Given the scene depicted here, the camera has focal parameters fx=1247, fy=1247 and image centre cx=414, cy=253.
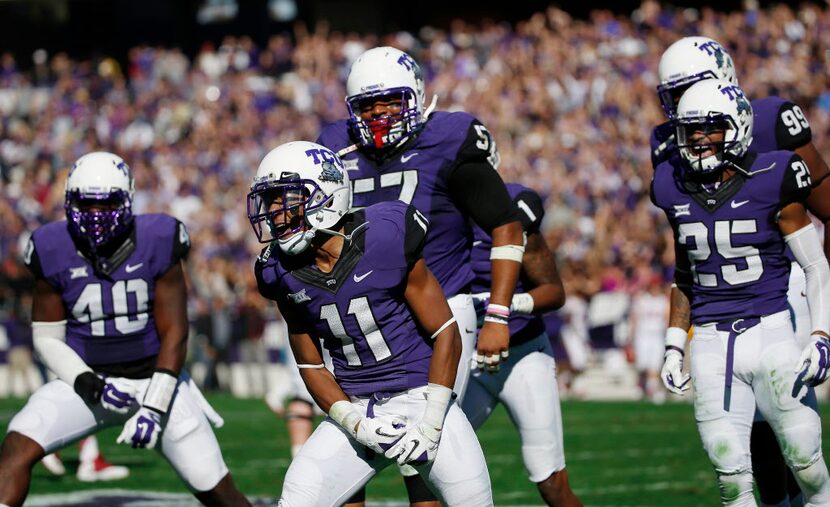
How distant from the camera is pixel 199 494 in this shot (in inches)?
213

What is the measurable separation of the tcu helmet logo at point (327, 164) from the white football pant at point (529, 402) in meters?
1.46

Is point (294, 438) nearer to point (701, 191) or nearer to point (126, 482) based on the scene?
point (126, 482)

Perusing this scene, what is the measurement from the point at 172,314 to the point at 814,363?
277cm

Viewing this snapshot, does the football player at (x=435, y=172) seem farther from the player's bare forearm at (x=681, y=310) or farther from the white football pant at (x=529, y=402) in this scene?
the player's bare forearm at (x=681, y=310)

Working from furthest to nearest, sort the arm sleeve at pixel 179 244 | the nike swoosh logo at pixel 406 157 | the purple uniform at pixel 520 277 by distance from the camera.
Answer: the arm sleeve at pixel 179 244, the purple uniform at pixel 520 277, the nike swoosh logo at pixel 406 157

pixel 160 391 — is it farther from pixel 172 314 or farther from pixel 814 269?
pixel 814 269

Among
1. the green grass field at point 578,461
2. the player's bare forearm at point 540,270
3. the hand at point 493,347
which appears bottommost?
the green grass field at point 578,461

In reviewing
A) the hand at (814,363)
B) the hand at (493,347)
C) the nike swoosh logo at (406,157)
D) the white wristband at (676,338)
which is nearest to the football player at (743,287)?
the hand at (814,363)

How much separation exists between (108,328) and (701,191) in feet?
8.78

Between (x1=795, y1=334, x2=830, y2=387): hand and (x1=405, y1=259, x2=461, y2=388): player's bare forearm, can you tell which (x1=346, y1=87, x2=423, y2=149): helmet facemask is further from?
(x1=795, y1=334, x2=830, y2=387): hand

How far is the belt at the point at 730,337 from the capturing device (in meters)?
4.88

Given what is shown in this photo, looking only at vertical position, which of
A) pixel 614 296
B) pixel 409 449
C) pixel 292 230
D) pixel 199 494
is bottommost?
pixel 614 296

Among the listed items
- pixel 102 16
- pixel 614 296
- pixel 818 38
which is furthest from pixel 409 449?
pixel 102 16

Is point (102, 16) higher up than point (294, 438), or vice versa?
point (102, 16)
